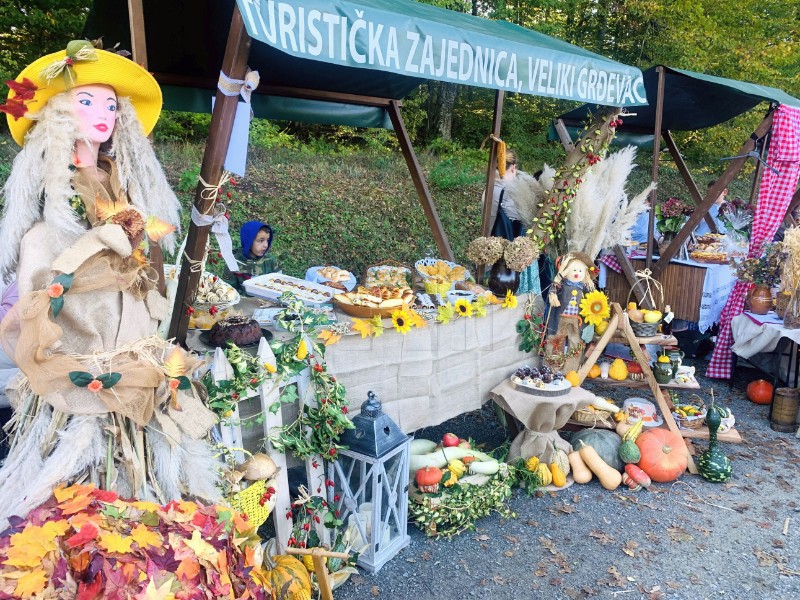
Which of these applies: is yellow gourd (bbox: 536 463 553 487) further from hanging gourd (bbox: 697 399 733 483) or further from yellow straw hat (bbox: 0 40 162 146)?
yellow straw hat (bbox: 0 40 162 146)

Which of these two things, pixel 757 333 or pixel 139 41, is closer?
pixel 139 41

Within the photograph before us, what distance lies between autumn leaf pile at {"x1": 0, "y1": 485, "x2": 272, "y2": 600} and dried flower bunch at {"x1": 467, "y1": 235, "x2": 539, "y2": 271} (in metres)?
2.67

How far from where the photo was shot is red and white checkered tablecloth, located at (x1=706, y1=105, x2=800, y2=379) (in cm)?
572

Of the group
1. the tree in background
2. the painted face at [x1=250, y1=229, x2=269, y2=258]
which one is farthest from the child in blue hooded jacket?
the tree in background

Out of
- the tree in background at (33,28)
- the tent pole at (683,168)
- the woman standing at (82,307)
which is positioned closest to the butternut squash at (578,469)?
the woman standing at (82,307)

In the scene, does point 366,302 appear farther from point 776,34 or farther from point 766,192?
point 776,34

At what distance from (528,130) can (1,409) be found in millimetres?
13144

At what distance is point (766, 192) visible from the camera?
5.89 m

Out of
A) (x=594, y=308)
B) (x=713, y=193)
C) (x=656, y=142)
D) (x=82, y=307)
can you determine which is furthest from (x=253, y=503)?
(x=713, y=193)

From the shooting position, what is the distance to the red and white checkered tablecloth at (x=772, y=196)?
225 inches

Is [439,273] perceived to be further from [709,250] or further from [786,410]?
[709,250]

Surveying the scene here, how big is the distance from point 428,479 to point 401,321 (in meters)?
0.89

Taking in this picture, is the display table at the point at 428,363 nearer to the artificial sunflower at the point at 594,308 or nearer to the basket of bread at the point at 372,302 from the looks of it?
the basket of bread at the point at 372,302

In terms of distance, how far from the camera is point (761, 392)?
5543 mm
